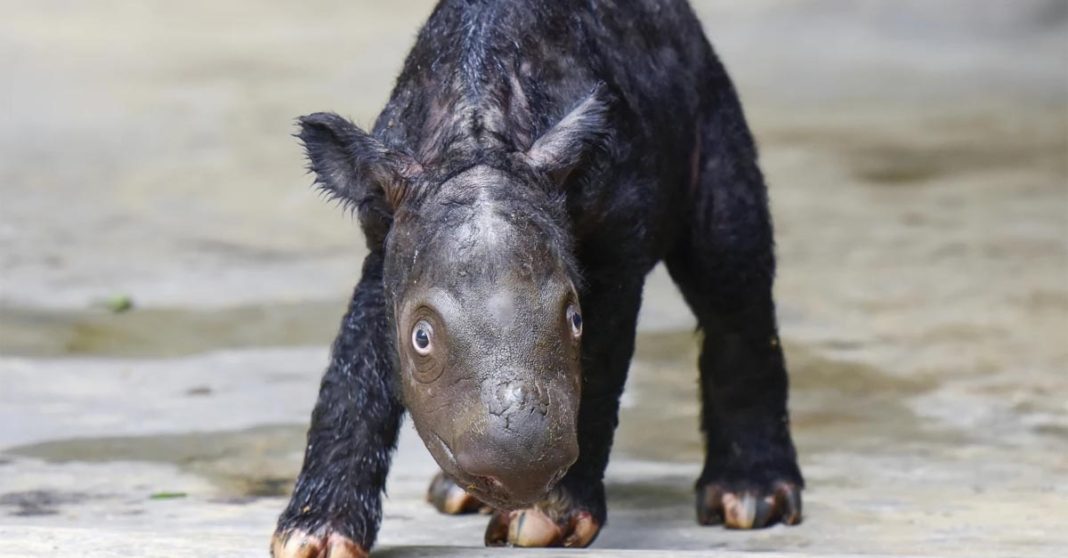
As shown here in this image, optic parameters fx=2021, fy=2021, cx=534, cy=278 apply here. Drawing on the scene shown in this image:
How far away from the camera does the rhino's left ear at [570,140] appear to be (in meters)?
5.38

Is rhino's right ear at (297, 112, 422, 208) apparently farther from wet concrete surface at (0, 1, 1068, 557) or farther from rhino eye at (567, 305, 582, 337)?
wet concrete surface at (0, 1, 1068, 557)

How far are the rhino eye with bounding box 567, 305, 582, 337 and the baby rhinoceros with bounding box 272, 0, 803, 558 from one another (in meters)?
0.01

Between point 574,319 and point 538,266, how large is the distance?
0.55 feet

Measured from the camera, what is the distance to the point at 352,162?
5.43 meters

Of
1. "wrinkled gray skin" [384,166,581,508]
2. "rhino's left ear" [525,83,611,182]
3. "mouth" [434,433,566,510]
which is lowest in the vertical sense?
"mouth" [434,433,566,510]

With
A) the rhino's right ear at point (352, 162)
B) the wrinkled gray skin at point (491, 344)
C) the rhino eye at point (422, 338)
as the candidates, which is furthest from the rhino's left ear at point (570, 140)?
the rhino eye at point (422, 338)

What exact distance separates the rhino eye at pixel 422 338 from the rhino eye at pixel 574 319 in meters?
0.34

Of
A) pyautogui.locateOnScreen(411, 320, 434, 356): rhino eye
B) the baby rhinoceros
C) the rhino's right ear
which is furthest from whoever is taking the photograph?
the rhino's right ear

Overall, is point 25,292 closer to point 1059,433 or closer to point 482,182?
point 1059,433

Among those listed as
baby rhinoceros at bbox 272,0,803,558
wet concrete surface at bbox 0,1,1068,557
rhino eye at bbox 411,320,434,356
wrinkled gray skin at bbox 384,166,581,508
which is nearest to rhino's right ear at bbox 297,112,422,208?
baby rhinoceros at bbox 272,0,803,558

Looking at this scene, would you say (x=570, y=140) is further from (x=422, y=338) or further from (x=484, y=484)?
(x=484, y=484)

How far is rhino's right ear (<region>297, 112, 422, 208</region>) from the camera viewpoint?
17.6ft

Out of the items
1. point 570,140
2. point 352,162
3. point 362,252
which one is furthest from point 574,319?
point 362,252

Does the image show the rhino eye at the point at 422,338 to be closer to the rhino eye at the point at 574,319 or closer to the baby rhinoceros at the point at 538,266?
the baby rhinoceros at the point at 538,266
